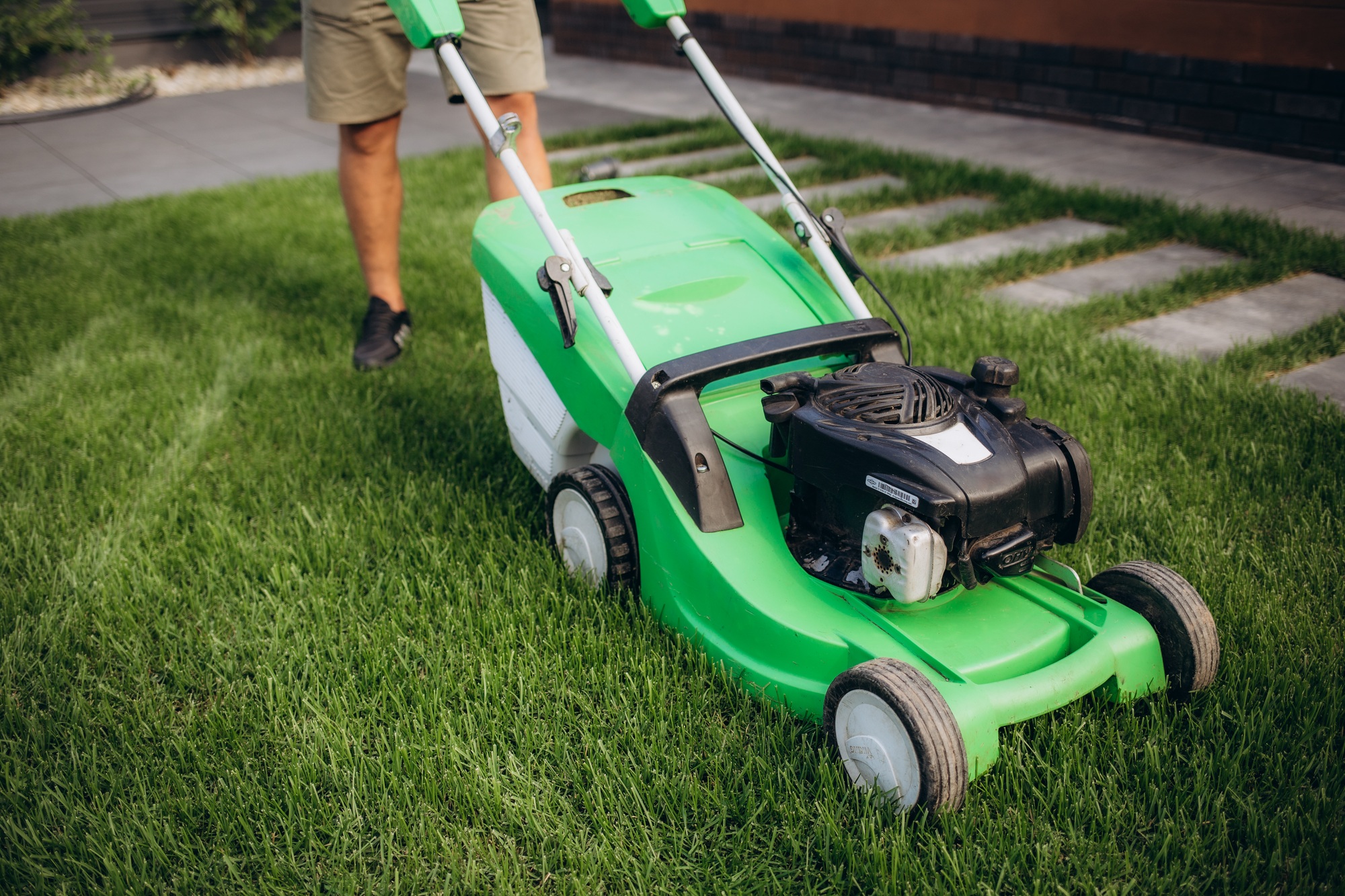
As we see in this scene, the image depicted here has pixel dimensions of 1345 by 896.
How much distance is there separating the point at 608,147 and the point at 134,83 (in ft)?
16.5

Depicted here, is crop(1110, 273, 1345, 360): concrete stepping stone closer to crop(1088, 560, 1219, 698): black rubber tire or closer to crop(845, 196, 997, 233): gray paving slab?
crop(845, 196, 997, 233): gray paving slab

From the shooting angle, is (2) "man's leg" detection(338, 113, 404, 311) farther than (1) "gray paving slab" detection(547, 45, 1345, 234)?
No

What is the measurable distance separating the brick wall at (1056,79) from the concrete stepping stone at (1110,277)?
1.49m

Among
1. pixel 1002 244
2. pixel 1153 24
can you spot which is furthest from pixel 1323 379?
pixel 1153 24

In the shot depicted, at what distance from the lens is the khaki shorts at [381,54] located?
275 cm

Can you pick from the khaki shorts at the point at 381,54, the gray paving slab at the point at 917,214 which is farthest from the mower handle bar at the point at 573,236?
the gray paving slab at the point at 917,214

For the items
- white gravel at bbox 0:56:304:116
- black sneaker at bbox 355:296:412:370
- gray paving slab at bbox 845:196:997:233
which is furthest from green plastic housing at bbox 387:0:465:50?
white gravel at bbox 0:56:304:116

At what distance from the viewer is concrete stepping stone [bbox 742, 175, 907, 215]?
14.4 feet

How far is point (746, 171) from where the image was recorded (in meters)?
4.89

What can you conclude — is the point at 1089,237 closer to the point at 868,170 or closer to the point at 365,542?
the point at 868,170

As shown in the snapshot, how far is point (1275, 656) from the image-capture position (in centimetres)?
169

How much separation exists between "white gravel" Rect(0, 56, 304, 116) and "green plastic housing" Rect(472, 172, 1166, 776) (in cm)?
741

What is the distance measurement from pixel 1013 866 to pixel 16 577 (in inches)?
75.6

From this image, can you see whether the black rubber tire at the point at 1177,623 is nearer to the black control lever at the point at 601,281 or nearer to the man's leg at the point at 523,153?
the black control lever at the point at 601,281
